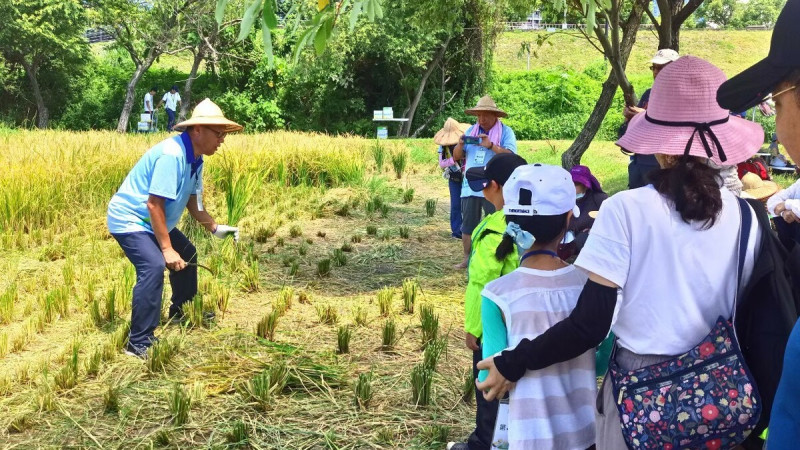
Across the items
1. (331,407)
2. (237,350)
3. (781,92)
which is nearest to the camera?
(781,92)

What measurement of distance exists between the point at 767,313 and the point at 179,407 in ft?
9.10

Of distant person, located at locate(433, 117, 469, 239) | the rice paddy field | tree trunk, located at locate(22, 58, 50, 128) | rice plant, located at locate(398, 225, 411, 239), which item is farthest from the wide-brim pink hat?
tree trunk, located at locate(22, 58, 50, 128)

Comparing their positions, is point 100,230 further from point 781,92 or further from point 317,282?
point 781,92

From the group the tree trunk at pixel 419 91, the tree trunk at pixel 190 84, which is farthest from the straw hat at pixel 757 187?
the tree trunk at pixel 190 84

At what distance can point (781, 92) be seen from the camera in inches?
50.3

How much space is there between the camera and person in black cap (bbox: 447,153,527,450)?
9.24 feet

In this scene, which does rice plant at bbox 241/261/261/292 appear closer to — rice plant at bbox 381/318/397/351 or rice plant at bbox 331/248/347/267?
rice plant at bbox 331/248/347/267

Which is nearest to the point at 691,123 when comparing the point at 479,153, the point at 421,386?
the point at 421,386

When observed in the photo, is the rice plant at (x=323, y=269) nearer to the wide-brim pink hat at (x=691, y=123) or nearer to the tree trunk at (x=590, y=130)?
the tree trunk at (x=590, y=130)

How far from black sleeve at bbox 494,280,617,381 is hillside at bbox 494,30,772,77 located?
37.4 metres

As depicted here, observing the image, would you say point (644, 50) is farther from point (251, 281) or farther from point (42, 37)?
point (251, 281)

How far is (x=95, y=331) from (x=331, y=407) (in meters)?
2.10

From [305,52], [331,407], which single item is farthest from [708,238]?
[305,52]

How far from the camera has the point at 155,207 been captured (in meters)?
4.52
